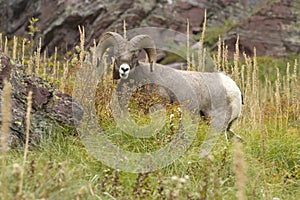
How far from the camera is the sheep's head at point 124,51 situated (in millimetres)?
6567

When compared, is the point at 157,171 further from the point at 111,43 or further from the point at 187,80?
the point at 111,43

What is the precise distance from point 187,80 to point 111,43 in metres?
1.14

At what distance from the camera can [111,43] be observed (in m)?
6.96

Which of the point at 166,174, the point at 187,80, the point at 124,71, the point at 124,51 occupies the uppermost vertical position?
the point at 124,51

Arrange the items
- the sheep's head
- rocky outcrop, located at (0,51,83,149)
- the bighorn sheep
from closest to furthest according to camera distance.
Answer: rocky outcrop, located at (0,51,83,149), the sheep's head, the bighorn sheep

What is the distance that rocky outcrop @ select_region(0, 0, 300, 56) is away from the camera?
17.8m

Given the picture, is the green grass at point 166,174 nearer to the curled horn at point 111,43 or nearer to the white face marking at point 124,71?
the white face marking at point 124,71

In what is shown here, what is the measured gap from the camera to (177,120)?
204 inches

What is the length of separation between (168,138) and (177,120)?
549 mm

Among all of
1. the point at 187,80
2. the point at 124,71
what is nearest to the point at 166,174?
the point at 124,71

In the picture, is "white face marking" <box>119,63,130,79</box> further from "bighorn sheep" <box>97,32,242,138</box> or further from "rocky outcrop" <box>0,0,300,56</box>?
"rocky outcrop" <box>0,0,300,56</box>

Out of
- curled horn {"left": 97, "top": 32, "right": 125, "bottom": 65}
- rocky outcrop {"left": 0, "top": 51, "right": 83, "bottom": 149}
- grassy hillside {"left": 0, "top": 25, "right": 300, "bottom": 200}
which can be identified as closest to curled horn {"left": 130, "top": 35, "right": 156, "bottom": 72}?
curled horn {"left": 97, "top": 32, "right": 125, "bottom": 65}

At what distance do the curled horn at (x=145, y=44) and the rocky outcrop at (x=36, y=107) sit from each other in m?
1.73

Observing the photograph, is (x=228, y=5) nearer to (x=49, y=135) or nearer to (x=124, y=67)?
(x=124, y=67)
